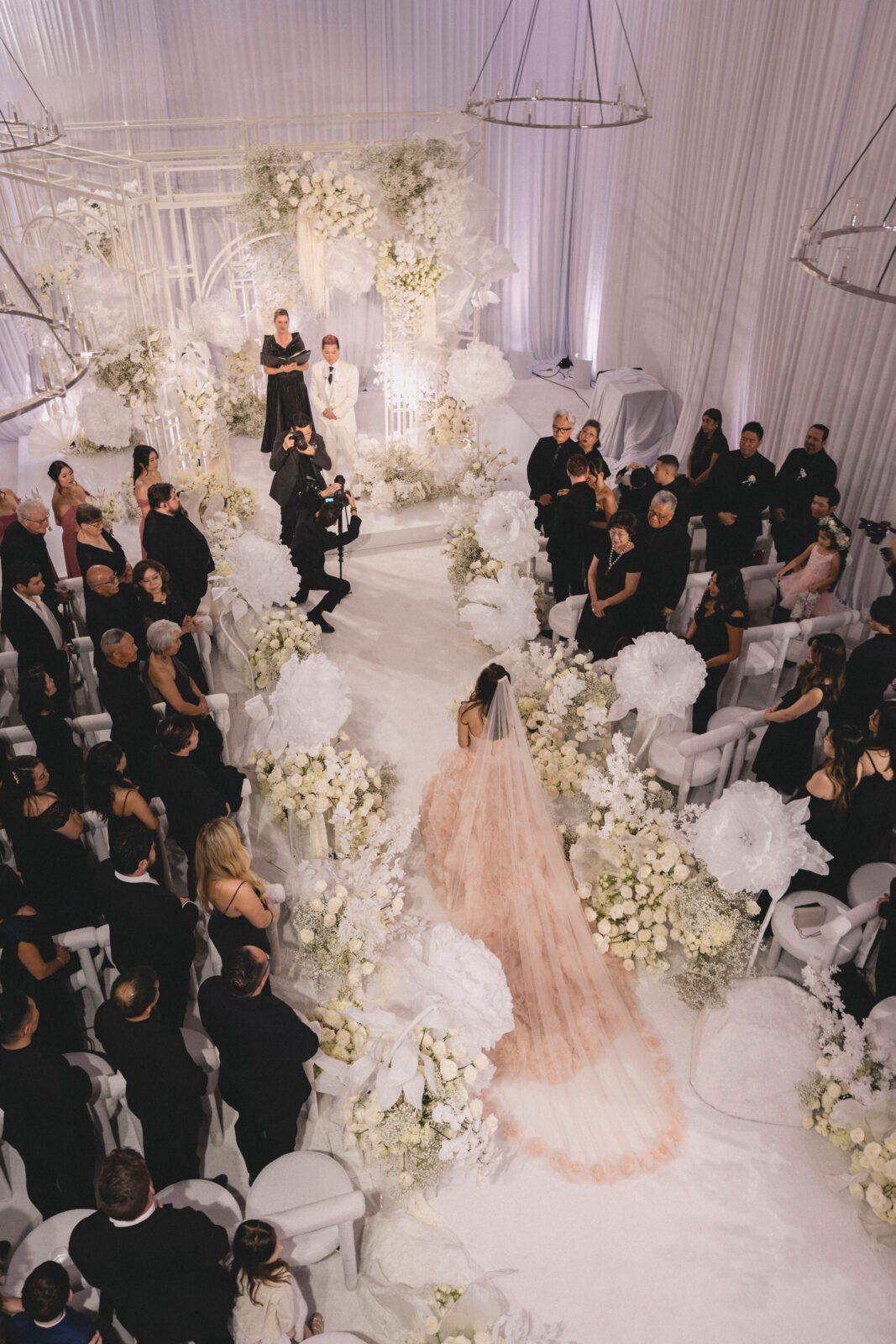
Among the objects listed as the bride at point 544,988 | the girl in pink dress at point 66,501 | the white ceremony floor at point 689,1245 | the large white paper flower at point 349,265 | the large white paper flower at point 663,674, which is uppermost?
the large white paper flower at point 349,265

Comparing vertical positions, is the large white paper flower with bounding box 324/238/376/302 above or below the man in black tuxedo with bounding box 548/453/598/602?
above

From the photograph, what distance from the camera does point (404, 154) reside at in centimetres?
779

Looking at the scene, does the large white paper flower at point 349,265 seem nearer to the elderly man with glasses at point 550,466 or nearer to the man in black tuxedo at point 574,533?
the elderly man with glasses at point 550,466

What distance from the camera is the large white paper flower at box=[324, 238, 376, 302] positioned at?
8.30 metres

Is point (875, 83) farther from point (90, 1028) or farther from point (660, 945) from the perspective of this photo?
point (90, 1028)

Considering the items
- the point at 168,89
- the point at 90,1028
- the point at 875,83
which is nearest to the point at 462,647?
the point at 90,1028

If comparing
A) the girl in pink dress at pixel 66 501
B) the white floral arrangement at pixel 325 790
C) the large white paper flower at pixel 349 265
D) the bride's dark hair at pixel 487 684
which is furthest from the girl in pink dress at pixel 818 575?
the large white paper flower at pixel 349 265

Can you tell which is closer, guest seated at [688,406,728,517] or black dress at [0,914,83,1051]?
black dress at [0,914,83,1051]

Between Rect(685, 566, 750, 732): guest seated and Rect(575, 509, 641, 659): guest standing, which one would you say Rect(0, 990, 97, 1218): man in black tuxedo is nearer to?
Rect(685, 566, 750, 732): guest seated

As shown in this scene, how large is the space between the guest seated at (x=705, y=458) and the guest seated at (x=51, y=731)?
4.56 meters

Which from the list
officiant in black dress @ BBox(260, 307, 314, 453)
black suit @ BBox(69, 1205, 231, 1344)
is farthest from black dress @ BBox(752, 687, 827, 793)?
officiant in black dress @ BBox(260, 307, 314, 453)

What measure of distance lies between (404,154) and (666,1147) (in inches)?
287

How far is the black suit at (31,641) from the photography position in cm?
525

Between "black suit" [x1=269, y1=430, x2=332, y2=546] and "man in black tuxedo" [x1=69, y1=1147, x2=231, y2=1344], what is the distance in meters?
4.92
